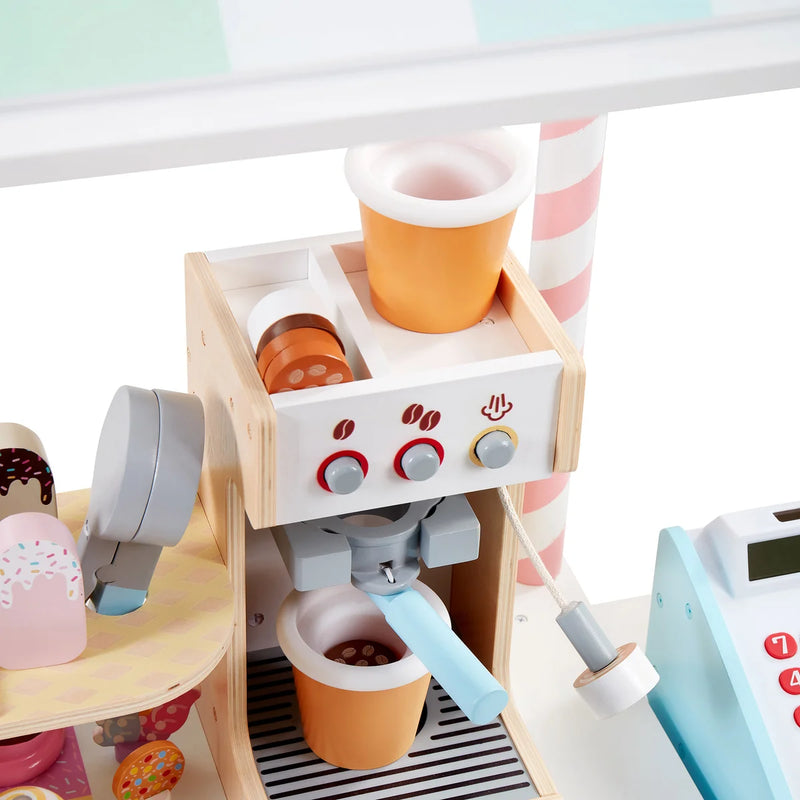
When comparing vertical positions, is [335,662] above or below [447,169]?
below

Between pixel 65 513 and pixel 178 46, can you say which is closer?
pixel 178 46

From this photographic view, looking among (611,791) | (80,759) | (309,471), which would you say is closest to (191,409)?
(309,471)

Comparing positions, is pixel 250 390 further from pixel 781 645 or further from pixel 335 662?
pixel 781 645

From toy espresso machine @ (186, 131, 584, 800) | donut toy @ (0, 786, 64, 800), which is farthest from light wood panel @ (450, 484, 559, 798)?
donut toy @ (0, 786, 64, 800)

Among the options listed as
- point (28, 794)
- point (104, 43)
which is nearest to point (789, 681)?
point (28, 794)

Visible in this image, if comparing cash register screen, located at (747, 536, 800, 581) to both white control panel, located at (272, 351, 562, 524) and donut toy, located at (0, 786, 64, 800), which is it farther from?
donut toy, located at (0, 786, 64, 800)

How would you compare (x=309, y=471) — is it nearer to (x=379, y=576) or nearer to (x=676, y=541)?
(x=379, y=576)

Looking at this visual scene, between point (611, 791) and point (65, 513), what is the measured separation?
573 mm

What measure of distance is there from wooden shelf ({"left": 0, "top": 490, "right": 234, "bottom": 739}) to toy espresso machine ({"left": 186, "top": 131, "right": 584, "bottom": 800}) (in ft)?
0.12

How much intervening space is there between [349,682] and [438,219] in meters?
0.41

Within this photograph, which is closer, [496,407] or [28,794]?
[496,407]

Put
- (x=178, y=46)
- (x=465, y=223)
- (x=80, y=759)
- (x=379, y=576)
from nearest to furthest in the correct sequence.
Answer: (x=178, y=46) → (x=465, y=223) → (x=379, y=576) → (x=80, y=759)

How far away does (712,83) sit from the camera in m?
0.54

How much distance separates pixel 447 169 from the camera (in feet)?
3.83
